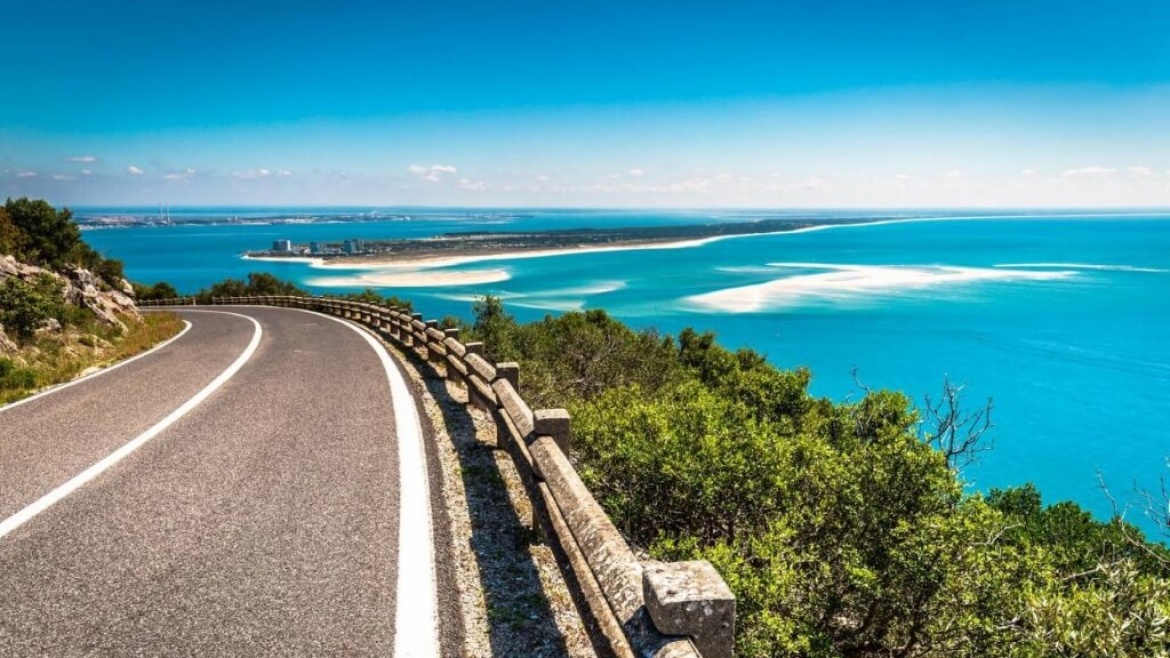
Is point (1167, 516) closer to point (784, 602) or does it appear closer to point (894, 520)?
point (894, 520)

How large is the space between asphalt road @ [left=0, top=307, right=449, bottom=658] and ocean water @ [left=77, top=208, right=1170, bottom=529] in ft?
32.4

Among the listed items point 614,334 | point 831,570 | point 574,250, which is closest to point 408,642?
point 831,570

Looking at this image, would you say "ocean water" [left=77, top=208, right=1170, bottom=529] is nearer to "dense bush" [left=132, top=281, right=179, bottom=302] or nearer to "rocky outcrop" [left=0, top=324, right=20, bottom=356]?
"rocky outcrop" [left=0, top=324, right=20, bottom=356]

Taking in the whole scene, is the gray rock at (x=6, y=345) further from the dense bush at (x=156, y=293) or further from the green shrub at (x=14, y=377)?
the dense bush at (x=156, y=293)

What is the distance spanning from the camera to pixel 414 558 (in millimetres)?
4379

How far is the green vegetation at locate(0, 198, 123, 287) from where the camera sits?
23.0 meters

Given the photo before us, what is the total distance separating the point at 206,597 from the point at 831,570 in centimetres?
470

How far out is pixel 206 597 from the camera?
3893 mm

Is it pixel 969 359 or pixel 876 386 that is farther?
pixel 969 359

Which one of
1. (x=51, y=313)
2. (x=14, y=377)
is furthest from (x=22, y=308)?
(x=14, y=377)

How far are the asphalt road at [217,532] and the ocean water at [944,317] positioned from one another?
9866 mm

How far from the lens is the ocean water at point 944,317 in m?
48.7

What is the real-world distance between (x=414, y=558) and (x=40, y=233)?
28.7 m

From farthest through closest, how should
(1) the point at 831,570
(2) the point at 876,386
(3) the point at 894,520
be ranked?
(2) the point at 876,386, (3) the point at 894,520, (1) the point at 831,570
